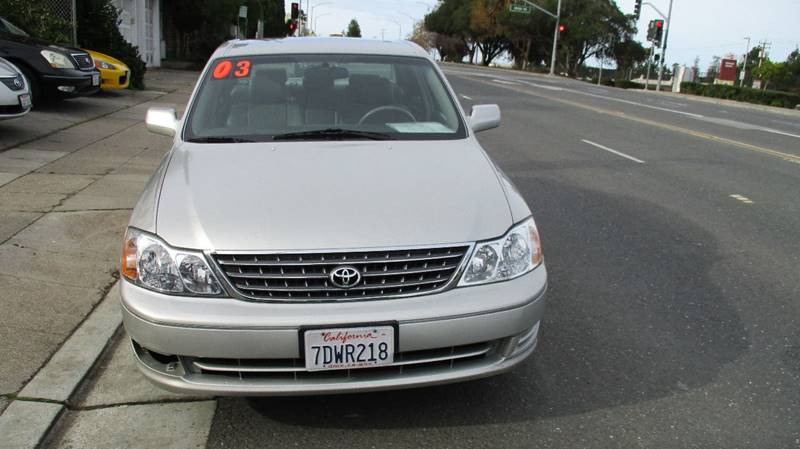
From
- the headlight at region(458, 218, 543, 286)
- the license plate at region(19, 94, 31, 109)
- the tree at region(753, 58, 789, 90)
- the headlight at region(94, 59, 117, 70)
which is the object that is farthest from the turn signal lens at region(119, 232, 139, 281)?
the tree at region(753, 58, 789, 90)

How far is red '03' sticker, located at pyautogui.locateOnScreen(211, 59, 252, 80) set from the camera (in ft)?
15.5

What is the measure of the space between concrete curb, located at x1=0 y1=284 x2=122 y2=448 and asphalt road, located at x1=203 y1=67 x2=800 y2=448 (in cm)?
75

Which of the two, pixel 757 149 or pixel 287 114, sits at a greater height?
pixel 287 114

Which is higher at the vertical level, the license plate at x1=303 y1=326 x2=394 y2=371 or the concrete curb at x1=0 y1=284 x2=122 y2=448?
the license plate at x1=303 y1=326 x2=394 y2=371

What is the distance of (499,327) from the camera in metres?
3.13

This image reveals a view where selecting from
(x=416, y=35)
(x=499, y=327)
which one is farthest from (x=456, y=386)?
(x=416, y=35)

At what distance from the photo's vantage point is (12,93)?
30.7 ft

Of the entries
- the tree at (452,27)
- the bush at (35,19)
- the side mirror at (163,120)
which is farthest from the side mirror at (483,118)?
the tree at (452,27)

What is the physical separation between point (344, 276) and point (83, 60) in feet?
41.2

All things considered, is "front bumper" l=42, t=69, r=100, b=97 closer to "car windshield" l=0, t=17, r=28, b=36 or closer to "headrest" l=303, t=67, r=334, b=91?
"car windshield" l=0, t=17, r=28, b=36

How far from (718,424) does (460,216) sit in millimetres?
1559

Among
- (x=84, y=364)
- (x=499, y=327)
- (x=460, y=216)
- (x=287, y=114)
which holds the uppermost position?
(x=287, y=114)

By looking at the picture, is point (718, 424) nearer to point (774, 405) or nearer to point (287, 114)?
point (774, 405)

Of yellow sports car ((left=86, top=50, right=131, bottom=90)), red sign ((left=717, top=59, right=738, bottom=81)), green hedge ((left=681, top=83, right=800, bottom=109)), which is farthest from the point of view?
red sign ((left=717, top=59, right=738, bottom=81))
